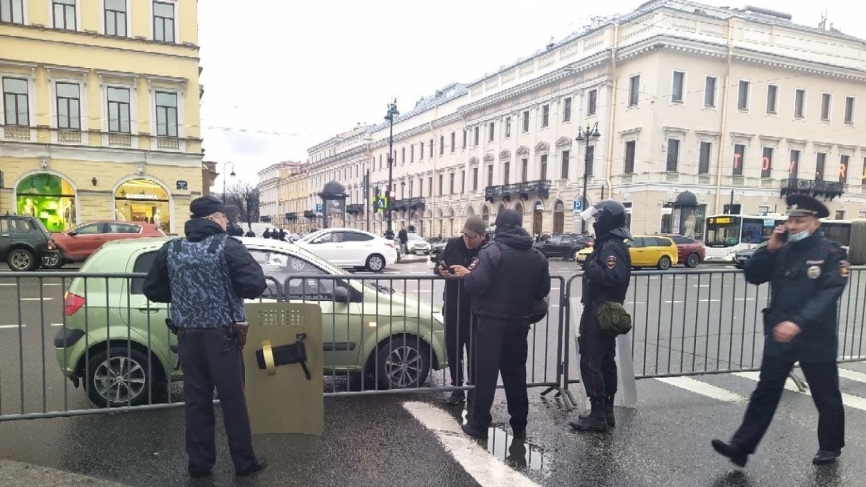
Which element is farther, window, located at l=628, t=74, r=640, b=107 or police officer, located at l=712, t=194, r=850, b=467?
window, located at l=628, t=74, r=640, b=107

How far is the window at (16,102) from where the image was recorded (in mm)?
26594

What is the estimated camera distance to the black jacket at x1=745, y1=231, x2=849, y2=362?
3662 mm

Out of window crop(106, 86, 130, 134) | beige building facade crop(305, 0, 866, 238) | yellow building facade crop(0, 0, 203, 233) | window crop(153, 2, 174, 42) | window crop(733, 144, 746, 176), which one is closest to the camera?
yellow building facade crop(0, 0, 203, 233)

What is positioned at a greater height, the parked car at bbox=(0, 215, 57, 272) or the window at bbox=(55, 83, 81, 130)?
the window at bbox=(55, 83, 81, 130)

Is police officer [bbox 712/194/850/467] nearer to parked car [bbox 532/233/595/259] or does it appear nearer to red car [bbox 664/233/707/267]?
red car [bbox 664/233/707/267]

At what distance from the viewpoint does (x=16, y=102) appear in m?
26.8

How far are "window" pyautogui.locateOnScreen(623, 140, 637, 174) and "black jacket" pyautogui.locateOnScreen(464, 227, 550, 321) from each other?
38.0m

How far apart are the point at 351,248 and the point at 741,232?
2246 cm

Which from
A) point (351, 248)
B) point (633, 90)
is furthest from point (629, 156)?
point (351, 248)

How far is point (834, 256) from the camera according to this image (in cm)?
369

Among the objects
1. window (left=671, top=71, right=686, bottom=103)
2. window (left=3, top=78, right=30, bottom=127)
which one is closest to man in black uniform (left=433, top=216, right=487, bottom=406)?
window (left=3, top=78, right=30, bottom=127)

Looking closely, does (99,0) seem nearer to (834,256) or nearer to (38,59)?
(38,59)

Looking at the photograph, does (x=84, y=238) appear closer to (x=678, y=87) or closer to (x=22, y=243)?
(x=22, y=243)

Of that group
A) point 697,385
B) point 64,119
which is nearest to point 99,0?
point 64,119
